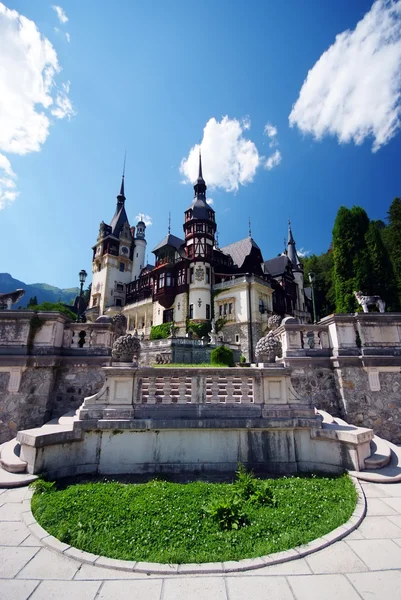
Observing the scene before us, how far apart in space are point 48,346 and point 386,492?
8799mm

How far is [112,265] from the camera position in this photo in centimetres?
5772

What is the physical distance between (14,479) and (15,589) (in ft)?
9.39

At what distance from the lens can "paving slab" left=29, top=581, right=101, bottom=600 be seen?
2742 millimetres

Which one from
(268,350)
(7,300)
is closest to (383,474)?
(268,350)

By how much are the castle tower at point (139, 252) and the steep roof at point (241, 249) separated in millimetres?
21115

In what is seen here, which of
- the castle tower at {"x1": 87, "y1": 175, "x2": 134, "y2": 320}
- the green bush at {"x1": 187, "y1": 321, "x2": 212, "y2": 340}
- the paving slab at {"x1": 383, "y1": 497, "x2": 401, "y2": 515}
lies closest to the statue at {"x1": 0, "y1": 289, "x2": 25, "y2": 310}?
the paving slab at {"x1": 383, "y1": 497, "x2": 401, "y2": 515}

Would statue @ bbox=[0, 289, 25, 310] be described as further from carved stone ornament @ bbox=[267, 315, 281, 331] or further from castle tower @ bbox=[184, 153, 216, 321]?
castle tower @ bbox=[184, 153, 216, 321]

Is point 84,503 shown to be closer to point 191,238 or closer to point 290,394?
point 290,394

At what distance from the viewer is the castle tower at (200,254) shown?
40.0m

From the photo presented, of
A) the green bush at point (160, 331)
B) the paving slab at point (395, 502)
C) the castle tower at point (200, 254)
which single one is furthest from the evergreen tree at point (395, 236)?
the paving slab at point (395, 502)

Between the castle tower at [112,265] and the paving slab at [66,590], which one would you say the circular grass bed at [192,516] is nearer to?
the paving slab at [66,590]

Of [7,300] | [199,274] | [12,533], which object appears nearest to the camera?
[12,533]

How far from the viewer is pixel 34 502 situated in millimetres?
4500

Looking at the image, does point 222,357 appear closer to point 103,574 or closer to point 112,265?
point 103,574
